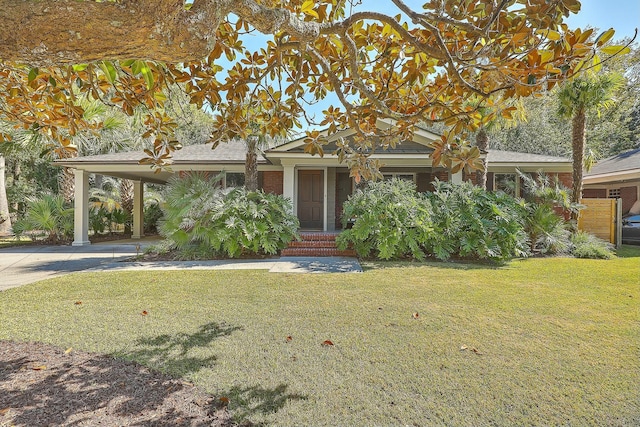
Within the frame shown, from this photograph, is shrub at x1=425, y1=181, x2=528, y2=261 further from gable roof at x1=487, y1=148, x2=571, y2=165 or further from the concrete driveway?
the concrete driveway

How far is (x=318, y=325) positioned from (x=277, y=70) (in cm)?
336

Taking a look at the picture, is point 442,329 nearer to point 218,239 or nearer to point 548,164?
point 218,239

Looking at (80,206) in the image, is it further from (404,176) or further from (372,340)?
(372,340)

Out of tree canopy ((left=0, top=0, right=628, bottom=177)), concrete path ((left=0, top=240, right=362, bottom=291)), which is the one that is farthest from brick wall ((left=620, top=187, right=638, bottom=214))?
tree canopy ((left=0, top=0, right=628, bottom=177))

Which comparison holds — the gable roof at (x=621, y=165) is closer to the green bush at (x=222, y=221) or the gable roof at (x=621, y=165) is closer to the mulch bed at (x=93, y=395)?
the green bush at (x=222, y=221)

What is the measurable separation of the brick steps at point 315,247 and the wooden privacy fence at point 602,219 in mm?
9233

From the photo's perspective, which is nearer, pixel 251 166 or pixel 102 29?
pixel 102 29

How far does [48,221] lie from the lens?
1331 cm

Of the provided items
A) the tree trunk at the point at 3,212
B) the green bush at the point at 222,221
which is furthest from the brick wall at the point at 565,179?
the tree trunk at the point at 3,212

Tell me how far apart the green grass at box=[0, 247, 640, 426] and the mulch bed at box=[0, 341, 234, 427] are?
19cm

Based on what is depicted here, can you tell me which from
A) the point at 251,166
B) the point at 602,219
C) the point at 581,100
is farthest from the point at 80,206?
the point at 602,219

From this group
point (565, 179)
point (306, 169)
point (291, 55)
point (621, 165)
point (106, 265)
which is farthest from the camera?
point (621, 165)

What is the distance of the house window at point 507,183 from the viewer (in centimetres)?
1532

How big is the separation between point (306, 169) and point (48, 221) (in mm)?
10536
